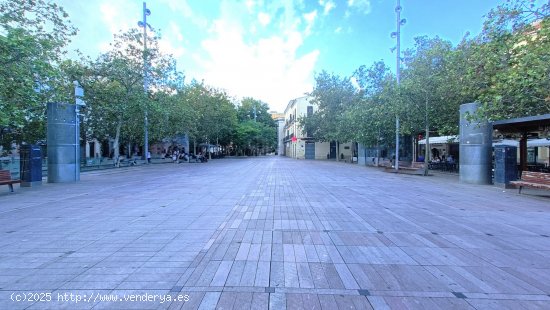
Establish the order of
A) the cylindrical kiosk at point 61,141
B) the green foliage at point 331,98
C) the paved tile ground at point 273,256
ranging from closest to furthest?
the paved tile ground at point 273,256, the cylindrical kiosk at point 61,141, the green foliage at point 331,98

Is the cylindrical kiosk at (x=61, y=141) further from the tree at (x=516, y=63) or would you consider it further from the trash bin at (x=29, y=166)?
the tree at (x=516, y=63)

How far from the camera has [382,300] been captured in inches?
145

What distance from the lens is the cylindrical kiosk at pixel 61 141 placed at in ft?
52.2

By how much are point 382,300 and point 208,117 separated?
41.7 m

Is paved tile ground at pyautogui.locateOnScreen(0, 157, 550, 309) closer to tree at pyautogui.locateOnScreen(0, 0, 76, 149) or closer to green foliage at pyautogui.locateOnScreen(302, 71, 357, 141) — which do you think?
tree at pyautogui.locateOnScreen(0, 0, 76, 149)

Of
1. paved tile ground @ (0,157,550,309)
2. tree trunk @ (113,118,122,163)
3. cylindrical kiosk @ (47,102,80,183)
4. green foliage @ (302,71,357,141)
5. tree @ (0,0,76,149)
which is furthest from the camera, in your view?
green foliage @ (302,71,357,141)

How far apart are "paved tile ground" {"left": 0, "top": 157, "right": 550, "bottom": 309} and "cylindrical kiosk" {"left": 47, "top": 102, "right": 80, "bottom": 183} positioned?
6.94m

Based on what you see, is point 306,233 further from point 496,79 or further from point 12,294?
point 496,79

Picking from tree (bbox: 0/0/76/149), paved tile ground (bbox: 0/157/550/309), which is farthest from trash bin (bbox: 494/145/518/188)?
tree (bbox: 0/0/76/149)

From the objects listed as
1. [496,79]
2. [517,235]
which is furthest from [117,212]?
[496,79]

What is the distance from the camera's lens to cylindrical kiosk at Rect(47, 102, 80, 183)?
15.9m

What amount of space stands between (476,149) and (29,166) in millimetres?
19150

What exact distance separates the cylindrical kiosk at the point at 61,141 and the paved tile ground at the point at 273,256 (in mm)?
6939

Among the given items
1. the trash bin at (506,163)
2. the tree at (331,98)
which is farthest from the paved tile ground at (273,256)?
the tree at (331,98)
